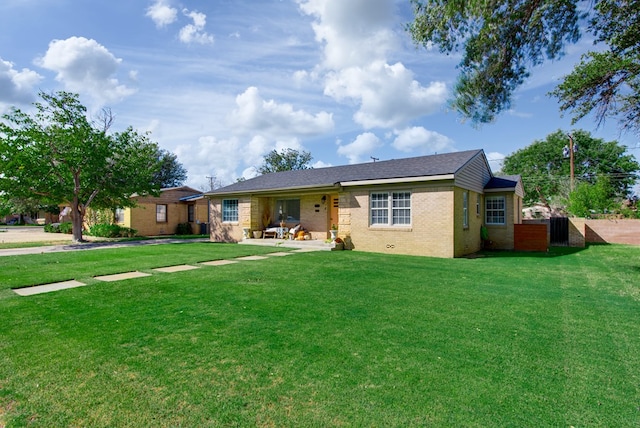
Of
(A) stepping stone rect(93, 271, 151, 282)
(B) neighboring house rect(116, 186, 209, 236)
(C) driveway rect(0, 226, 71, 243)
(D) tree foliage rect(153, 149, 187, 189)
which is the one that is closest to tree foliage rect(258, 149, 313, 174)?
(D) tree foliage rect(153, 149, 187, 189)

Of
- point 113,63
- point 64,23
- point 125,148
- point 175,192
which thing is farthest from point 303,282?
point 175,192

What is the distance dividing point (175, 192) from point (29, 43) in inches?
692

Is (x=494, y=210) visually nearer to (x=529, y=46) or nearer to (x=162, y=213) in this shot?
(x=529, y=46)

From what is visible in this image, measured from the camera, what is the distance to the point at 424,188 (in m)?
12.7

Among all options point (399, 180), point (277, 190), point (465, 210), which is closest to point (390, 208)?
point (399, 180)

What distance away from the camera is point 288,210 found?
18.5 metres

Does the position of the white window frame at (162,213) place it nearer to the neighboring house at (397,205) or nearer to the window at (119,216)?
the window at (119,216)

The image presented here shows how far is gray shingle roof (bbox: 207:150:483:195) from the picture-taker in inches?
517

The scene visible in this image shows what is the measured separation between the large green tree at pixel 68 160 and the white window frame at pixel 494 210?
59.8 ft

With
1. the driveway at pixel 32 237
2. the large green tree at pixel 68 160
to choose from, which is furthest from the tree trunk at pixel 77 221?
the driveway at pixel 32 237

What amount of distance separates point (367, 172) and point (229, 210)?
8415 mm

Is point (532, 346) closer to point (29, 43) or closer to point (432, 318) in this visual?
point (432, 318)

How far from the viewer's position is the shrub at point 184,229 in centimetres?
2639

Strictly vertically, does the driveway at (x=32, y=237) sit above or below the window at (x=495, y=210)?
below
